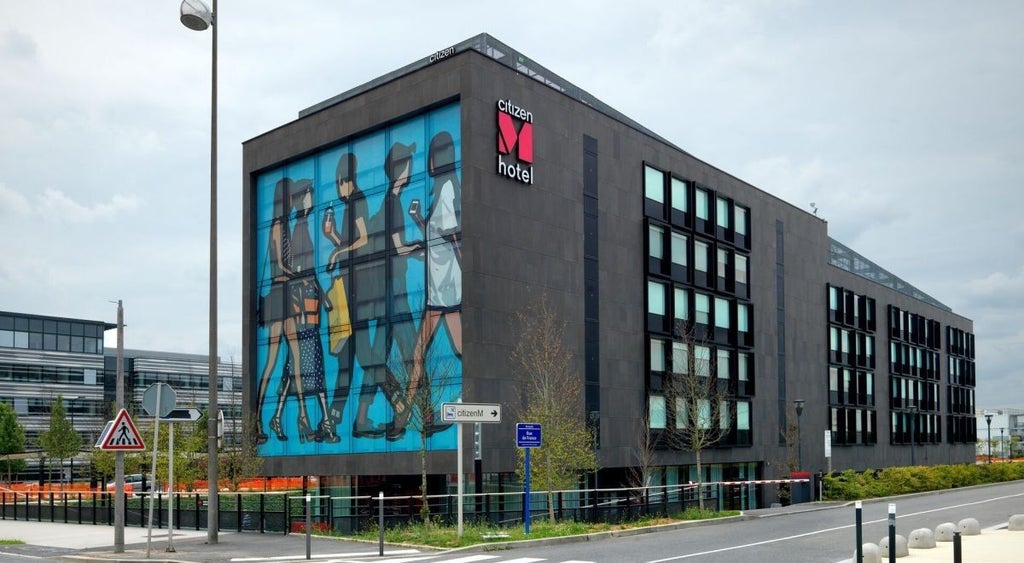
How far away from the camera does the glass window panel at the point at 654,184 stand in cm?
4438

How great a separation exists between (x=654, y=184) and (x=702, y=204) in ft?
15.1

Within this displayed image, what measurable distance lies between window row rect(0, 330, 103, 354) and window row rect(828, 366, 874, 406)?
6893 centimetres

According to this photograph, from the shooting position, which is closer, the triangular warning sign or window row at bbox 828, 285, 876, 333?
the triangular warning sign

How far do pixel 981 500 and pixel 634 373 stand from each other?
14.9 meters

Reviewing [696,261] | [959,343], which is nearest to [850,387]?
[696,261]

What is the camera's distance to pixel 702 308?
157 feet

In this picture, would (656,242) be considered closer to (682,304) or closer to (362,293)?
(682,304)

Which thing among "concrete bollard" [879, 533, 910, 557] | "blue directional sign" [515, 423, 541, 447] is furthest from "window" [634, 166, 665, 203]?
"concrete bollard" [879, 533, 910, 557]

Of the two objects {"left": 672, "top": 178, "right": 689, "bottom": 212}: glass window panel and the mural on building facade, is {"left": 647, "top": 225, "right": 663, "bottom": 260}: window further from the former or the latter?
the mural on building facade

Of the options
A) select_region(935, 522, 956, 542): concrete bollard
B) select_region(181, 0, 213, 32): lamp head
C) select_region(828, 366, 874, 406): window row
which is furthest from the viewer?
select_region(828, 366, 874, 406): window row

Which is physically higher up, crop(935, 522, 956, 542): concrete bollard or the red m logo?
the red m logo

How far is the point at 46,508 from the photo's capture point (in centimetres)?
3447

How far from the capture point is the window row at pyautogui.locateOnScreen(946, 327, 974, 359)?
8757cm

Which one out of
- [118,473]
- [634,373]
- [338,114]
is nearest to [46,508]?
[118,473]
